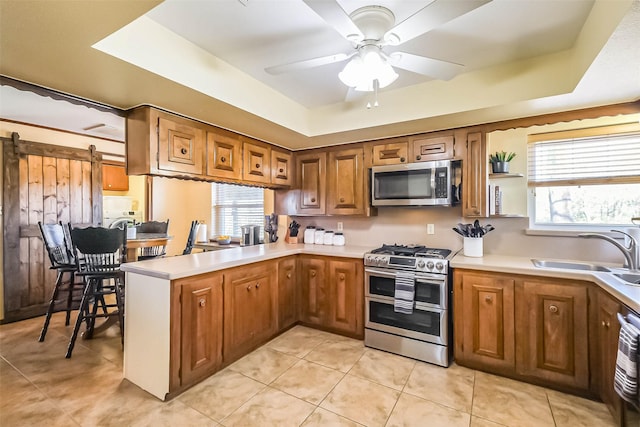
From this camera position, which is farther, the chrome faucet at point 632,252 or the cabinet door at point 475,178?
the cabinet door at point 475,178

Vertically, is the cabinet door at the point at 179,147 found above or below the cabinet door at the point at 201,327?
above

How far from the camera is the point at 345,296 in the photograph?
3010 mm

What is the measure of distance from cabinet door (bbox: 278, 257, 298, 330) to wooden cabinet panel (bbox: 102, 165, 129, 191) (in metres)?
3.95

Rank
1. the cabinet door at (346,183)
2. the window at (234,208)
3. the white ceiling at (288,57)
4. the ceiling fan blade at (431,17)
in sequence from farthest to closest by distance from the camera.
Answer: the window at (234,208) < the cabinet door at (346,183) < the white ceiling at (288,57) < the ceiling fan blade at (431,17)

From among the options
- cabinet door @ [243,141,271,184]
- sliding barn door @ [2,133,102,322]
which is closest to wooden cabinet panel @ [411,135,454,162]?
cabinet door @ [243,141,271,184]

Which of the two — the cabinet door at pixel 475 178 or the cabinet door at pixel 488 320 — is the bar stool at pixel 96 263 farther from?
the cabinet door at pixel 475 178

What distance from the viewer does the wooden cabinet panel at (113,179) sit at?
505cm

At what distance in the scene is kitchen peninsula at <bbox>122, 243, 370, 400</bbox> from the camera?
202 centimetres

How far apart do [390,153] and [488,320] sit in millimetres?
1797

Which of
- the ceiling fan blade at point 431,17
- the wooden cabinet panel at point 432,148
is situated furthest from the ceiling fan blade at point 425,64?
the wooden cabinet panel at point 432,148

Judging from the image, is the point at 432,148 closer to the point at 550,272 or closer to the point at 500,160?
the point at 500,160

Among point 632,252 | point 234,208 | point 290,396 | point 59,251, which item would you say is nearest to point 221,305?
point 290,396

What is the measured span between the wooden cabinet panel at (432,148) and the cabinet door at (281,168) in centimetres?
154

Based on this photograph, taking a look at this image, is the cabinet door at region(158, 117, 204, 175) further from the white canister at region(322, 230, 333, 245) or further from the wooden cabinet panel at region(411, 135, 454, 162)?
the wooden cabinet panel at region(411, 135, 454, 162)
